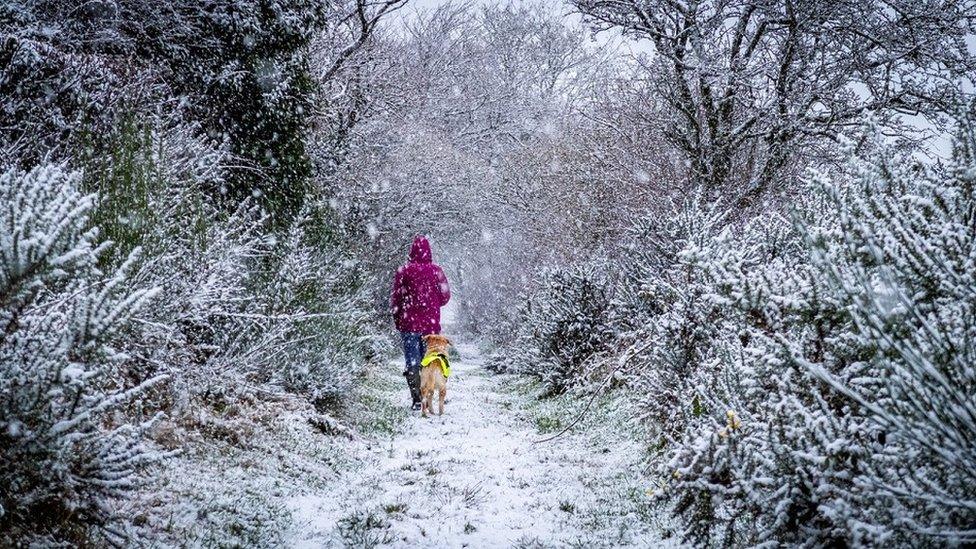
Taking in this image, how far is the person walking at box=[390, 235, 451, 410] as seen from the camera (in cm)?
883

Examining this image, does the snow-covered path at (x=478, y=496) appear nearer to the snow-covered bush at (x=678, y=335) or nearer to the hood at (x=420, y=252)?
the snow-covered bush at (x=678, y=335)

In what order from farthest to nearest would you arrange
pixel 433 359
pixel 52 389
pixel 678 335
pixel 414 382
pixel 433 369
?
pixel 414 382 < pixel 433 369 < pixel 433 359 < pixel 678 335 < pixel 52 389

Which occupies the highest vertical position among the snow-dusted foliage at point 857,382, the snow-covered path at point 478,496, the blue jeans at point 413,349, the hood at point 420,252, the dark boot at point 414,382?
the hood at point 420,252

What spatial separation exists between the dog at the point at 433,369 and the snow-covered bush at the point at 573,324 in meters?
2.13

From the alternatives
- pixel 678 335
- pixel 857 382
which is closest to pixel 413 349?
pixel 678 335

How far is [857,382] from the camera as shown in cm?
245

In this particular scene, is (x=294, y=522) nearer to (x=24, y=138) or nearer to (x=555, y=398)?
(x=24, y=138)

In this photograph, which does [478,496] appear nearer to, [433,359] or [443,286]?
[433,359]

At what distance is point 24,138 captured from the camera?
5.22 metres

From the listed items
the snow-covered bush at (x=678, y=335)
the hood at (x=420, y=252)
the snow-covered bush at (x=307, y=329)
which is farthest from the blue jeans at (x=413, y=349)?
the snow-covered bush at (x=678, y=335)

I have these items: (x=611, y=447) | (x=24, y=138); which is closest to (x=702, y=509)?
(x=611, y=447)

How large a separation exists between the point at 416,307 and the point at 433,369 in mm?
974

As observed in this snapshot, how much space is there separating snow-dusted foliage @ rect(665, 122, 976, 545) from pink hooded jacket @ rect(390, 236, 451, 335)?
18.7 ft

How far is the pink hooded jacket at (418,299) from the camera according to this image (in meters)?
8.83
